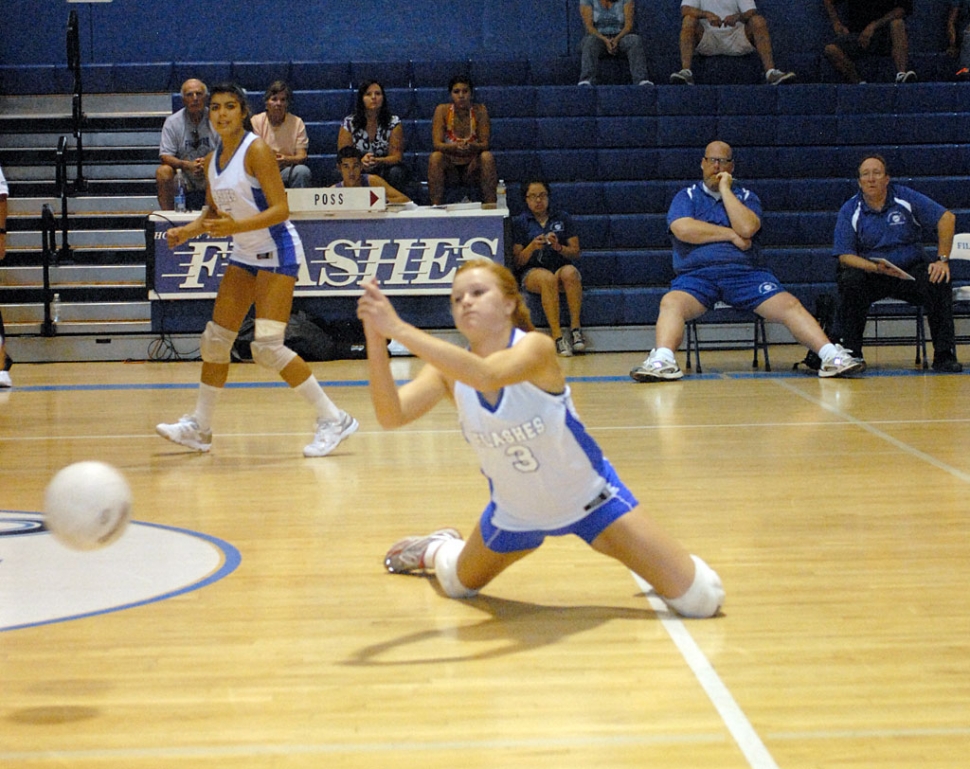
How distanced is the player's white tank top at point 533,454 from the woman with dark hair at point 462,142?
8.31 meters

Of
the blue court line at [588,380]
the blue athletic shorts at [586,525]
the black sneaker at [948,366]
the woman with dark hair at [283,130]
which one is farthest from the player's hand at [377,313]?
the woman with dark hair at [283,130]

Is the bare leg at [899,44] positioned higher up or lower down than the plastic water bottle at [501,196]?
higher up

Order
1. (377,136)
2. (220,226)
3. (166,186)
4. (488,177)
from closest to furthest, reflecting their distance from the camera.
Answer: (220,226) → (166,186) → (488,177) → (377,136)

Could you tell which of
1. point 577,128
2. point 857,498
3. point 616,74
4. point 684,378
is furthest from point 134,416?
point 616,74

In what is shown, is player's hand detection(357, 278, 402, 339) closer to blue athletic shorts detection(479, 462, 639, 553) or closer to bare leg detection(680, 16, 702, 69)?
blue athletic shorts detection(479, 462, 639, 553)

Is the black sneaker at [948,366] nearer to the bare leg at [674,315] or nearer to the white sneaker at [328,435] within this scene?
the bare leg at [674,315]

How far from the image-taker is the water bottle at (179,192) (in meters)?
10.9

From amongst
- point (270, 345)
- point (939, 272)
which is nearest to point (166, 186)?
point (270, 345)

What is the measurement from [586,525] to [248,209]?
11.3 feet

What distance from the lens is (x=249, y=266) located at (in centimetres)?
626

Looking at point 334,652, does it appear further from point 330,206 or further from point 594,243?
point 594,243

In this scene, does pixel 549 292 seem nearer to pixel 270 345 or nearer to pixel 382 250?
pixel 382 250

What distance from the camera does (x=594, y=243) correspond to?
12.0 meters

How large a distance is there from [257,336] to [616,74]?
26.7 ft
